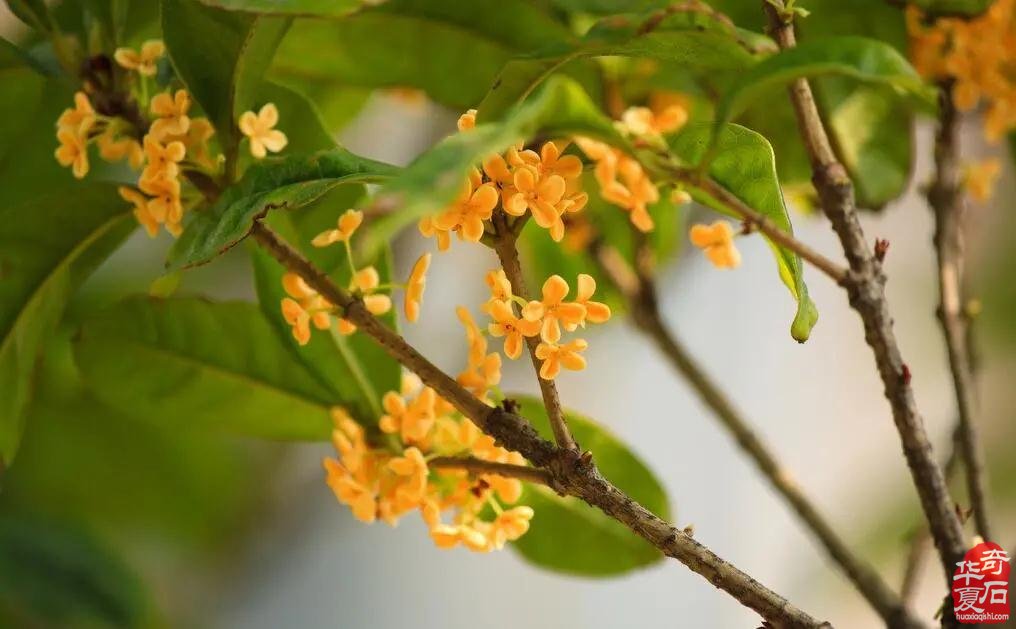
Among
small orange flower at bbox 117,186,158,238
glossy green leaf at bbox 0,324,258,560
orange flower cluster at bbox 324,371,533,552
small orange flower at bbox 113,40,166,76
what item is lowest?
glossy green leaf at bbox 0,324,258,560

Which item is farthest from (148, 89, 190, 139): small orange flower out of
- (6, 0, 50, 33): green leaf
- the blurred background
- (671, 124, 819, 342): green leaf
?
the blurred background

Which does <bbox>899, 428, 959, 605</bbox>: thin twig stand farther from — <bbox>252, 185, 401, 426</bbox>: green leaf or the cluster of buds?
the cluster of buds

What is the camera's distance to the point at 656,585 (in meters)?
1.54

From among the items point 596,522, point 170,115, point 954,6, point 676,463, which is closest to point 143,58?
point 170,115

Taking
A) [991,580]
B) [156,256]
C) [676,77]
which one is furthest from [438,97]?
[156,256]

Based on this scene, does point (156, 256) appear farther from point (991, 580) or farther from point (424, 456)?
point (991, 580)

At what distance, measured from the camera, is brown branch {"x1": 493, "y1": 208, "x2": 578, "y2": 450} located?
412 mm

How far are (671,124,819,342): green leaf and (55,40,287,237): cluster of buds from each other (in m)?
0.19

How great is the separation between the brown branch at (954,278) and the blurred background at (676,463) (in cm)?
71

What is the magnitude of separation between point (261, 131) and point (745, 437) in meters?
0.40

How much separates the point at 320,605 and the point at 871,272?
130 cm

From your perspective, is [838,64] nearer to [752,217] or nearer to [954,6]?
[752,217]

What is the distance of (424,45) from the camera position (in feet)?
2.17

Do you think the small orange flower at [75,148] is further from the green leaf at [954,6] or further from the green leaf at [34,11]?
the green leaf at [954,6]
